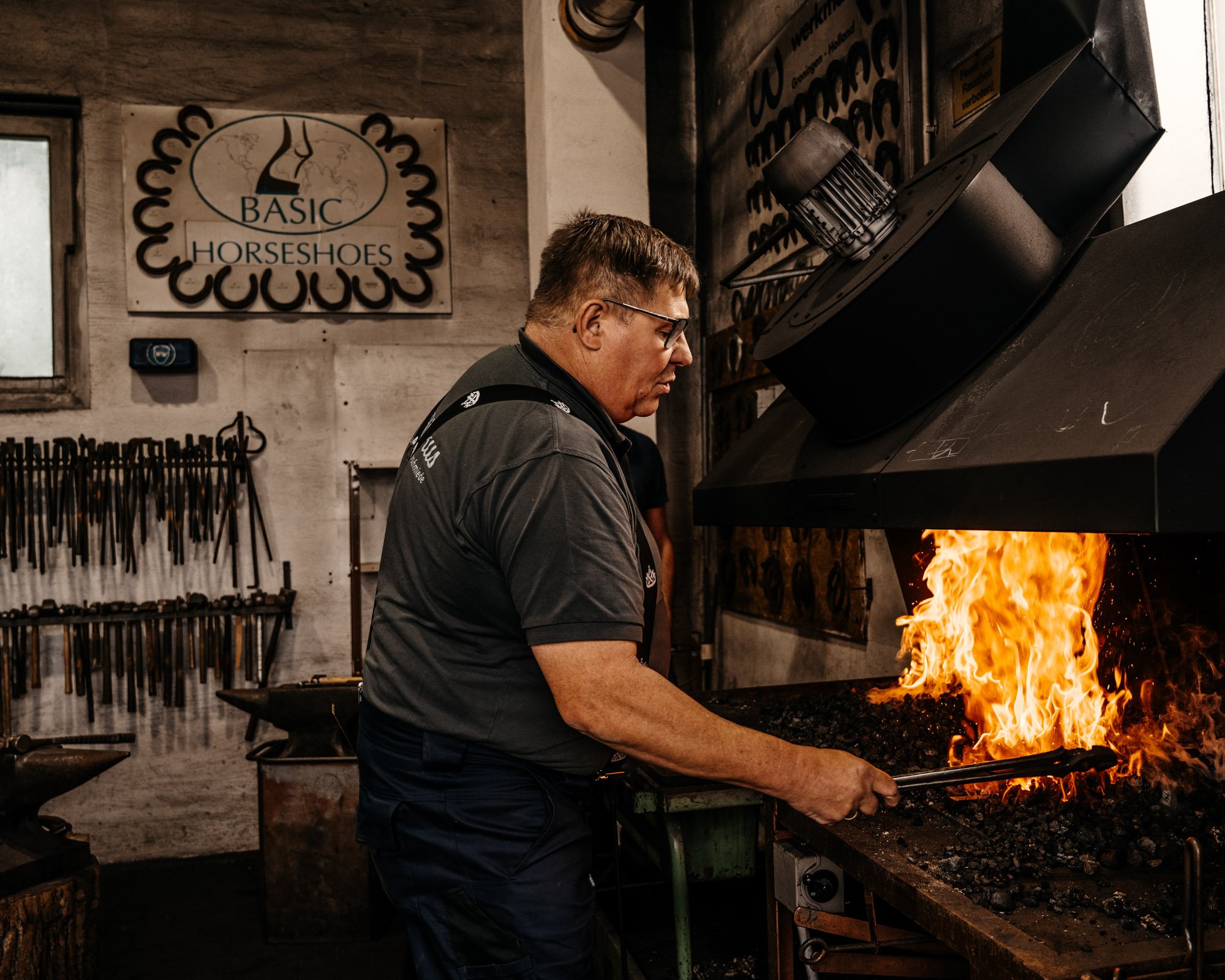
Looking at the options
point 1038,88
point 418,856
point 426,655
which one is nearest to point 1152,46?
point 1038,88

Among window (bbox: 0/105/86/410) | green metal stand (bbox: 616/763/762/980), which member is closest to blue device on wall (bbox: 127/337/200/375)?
window (bbox: 0/105/86/410)

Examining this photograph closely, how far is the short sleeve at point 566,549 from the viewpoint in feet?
4.23

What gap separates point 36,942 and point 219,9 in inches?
155

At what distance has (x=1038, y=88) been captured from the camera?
1752mm

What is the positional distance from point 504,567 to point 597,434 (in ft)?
0.84

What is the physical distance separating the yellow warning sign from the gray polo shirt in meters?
1.59

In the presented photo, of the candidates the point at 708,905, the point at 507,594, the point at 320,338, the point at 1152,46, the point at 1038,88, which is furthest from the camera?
the point at 320,338

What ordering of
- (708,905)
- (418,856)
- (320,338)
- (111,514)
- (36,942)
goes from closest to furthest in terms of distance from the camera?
(418,856), (36,942), (708,905), (111,514), (320,338)

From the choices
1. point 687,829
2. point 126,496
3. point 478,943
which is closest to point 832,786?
point 478,943

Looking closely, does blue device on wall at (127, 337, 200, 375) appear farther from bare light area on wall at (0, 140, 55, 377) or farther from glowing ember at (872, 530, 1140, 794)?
glowing ember at (872, 530, 1140, 794)

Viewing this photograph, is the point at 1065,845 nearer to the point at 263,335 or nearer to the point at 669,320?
the point at 669,320

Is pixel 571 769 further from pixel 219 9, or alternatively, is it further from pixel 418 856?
pixel 219 9

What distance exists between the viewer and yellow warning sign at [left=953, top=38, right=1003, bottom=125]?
2.42 meters

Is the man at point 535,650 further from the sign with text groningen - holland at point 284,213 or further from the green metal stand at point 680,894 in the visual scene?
the sign with text groningen - holland at point 284,213
